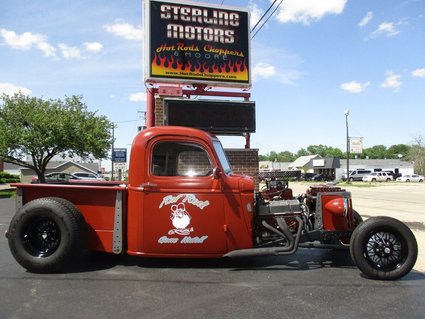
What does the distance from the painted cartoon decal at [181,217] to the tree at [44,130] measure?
25.5m

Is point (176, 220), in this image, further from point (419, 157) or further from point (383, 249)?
point (419, 157)

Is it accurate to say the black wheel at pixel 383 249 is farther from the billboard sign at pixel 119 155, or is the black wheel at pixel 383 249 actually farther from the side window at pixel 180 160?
the billboard sign at pixel 119 155

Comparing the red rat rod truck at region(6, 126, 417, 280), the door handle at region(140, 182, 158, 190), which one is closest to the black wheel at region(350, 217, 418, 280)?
the red rat rod truck at region(6, 126, 417, 280)

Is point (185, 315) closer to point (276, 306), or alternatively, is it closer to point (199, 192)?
point (276, 306)

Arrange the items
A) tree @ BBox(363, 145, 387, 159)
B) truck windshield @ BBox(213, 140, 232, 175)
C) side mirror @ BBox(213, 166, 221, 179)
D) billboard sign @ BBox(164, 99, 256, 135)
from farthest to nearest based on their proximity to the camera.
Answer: tree @ BBox(363, 145, 387, 159) < billboard sign @ BBox(164, 99, 256, 135) < truck windshield @ BBox(213, 140, 232, 175) < side mirror @ BBox(213, 166, 221, 179)

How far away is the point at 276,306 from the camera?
14.3 feet

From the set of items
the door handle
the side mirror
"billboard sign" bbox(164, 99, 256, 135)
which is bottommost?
the door handle

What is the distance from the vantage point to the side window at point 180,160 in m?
5.76

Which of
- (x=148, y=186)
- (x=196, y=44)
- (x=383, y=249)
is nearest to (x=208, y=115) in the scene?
(x=196, y=44)

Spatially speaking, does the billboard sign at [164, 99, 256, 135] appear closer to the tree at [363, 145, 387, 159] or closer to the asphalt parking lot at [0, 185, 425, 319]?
the asphalt parking lot at [0, 185, 425, 319]

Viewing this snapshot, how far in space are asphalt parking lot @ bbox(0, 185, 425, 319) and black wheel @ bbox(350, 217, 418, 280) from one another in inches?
6.3

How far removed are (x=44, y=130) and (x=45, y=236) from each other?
2537 cm

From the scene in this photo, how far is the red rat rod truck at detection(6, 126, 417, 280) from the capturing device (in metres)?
5.47

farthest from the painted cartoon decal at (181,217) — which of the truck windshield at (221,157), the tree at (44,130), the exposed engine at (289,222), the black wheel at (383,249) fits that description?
the tree at (44,130)
